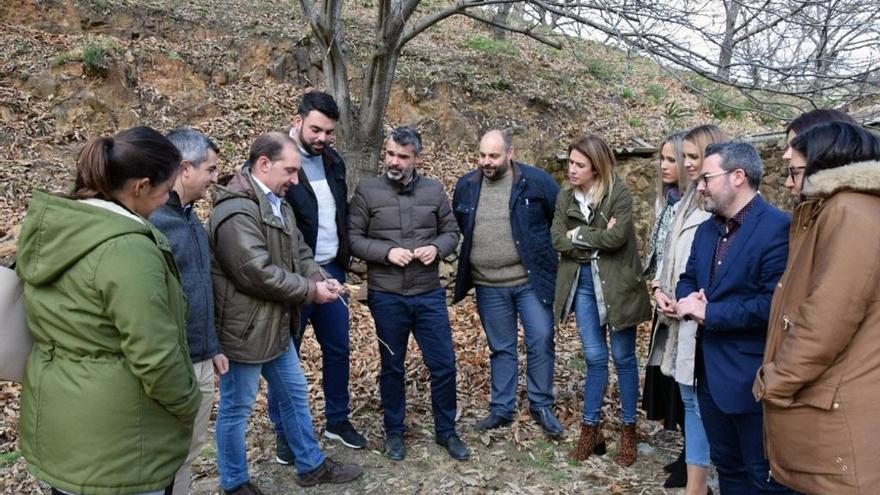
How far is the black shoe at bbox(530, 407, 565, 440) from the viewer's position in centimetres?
479

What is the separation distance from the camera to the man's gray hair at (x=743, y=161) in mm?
3098

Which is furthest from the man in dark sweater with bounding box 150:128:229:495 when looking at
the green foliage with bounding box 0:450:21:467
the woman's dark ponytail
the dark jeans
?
the dark jeans

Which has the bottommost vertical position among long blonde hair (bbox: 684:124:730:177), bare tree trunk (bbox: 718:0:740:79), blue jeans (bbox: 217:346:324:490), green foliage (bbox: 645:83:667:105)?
blue jeans (bbox: 217:346:324:490)

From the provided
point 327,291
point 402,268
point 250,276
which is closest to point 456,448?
point 402,268

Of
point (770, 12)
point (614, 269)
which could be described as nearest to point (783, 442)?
point (614, 269)

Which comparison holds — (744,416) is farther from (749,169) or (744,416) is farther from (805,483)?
(749,169)

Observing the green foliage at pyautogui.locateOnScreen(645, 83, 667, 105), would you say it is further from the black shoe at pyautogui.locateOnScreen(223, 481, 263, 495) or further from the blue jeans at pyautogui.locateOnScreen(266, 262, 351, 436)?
the black shoe at pyautogui.locateOnScreen(223, 481, 263, 495)

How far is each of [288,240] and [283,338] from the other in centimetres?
57

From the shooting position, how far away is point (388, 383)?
4527 mm

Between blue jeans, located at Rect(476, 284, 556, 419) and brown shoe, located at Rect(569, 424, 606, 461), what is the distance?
47 centimetres

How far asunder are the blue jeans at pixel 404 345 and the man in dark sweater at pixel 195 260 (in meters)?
1.39

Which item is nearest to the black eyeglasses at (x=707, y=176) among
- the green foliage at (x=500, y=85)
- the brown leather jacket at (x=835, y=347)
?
the brown leather jacket at (x=835, y=347)

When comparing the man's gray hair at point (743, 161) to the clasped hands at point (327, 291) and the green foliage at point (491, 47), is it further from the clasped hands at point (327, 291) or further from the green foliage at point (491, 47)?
the green foliage at point (491, 47)

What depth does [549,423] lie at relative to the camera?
4.83 m
